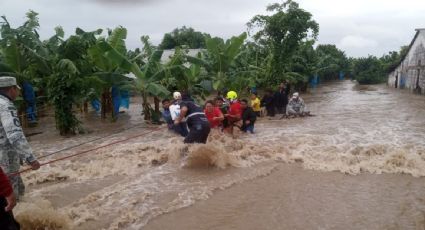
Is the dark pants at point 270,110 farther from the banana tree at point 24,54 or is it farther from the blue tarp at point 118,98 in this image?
the banana tree at point 24,54

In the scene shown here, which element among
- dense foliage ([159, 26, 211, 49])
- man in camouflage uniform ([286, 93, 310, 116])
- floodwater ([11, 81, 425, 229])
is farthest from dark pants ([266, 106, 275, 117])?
dense foliage ([159, 26, 211, 49])

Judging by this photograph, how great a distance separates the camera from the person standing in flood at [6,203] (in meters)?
3.17

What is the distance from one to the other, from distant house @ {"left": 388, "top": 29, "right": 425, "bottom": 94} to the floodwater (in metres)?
16.9

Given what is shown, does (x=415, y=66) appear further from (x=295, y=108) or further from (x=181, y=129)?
(x=181, y=129)

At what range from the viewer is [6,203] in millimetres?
3305

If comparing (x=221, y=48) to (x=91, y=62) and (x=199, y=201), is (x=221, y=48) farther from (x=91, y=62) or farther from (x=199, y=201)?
(x=199, y=201)

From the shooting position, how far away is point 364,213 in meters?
5.29

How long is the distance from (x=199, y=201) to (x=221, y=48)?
11.0 metres

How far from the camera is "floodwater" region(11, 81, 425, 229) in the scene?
16.8 ft

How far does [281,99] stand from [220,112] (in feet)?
22.2

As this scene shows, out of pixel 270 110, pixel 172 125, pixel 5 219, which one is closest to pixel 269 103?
pixel 270 110

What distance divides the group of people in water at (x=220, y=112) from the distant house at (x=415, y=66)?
13.8m

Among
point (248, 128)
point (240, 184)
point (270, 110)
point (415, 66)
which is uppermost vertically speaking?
point (415, 66)

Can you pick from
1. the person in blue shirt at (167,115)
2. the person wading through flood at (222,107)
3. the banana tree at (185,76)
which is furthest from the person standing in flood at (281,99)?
the person in blue shirt at (167,115)
